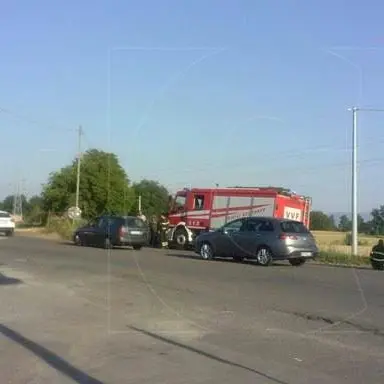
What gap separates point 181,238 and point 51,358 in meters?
25.6

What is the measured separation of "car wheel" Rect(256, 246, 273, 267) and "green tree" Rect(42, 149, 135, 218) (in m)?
32.4

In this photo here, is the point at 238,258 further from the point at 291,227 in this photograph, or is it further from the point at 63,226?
the point at 63,226

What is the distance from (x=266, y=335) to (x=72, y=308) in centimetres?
383

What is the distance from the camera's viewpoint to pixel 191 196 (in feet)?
111

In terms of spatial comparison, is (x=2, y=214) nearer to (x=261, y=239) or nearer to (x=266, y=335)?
(x=261, y=239)

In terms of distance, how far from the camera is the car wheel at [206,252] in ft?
81.3

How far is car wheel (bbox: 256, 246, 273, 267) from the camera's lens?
2241cm

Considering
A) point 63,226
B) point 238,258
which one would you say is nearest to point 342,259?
point 238,258

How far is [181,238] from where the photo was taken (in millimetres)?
33281

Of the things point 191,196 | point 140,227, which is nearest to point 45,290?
point 140,227

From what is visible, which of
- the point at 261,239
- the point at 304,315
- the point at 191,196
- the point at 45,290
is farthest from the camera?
the point at 191,196

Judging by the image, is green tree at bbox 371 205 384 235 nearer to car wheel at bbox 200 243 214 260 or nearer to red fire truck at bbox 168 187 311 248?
red fire truck at bbox 168 187 311 248

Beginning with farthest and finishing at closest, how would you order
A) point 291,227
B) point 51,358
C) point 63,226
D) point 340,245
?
point 63,226 < point 340,245 < point 291,227 < point 51,358

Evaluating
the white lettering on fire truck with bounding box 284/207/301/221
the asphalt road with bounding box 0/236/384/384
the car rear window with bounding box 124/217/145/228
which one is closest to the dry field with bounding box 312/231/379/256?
the white lettering on fire truck with bounding box 284/207/301/221
